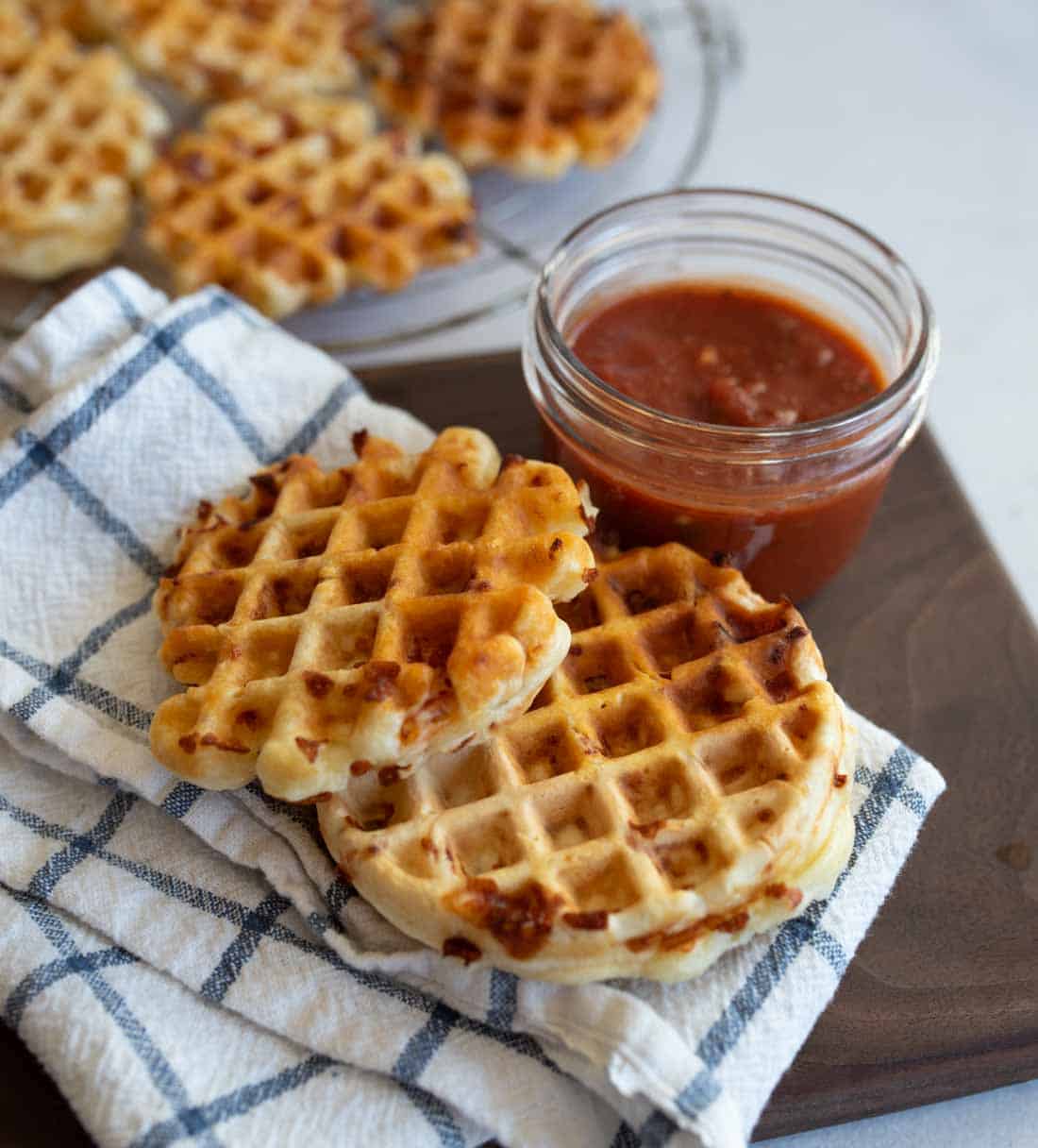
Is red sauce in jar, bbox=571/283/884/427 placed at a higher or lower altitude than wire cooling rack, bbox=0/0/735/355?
higher

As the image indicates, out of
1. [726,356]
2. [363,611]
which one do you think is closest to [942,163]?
[726,356]

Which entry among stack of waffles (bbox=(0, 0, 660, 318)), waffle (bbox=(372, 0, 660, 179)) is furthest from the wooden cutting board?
waffle (bbox=(372, 0, 660, 179))

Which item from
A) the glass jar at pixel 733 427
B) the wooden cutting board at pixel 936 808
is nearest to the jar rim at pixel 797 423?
the glass jar at pixel 733 427

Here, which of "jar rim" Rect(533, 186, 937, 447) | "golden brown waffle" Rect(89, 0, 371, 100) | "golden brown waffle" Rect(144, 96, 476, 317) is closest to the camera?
"jar rim" Rect(533, 186, 937, 447)

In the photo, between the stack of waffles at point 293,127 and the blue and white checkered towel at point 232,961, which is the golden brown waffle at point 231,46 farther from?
the blue and white checkered towel at point 232,961

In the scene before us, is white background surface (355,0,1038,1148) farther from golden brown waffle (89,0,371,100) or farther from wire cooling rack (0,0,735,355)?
golden brown waffle (89,0,371,100)

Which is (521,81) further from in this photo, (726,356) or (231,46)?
(726,356)
